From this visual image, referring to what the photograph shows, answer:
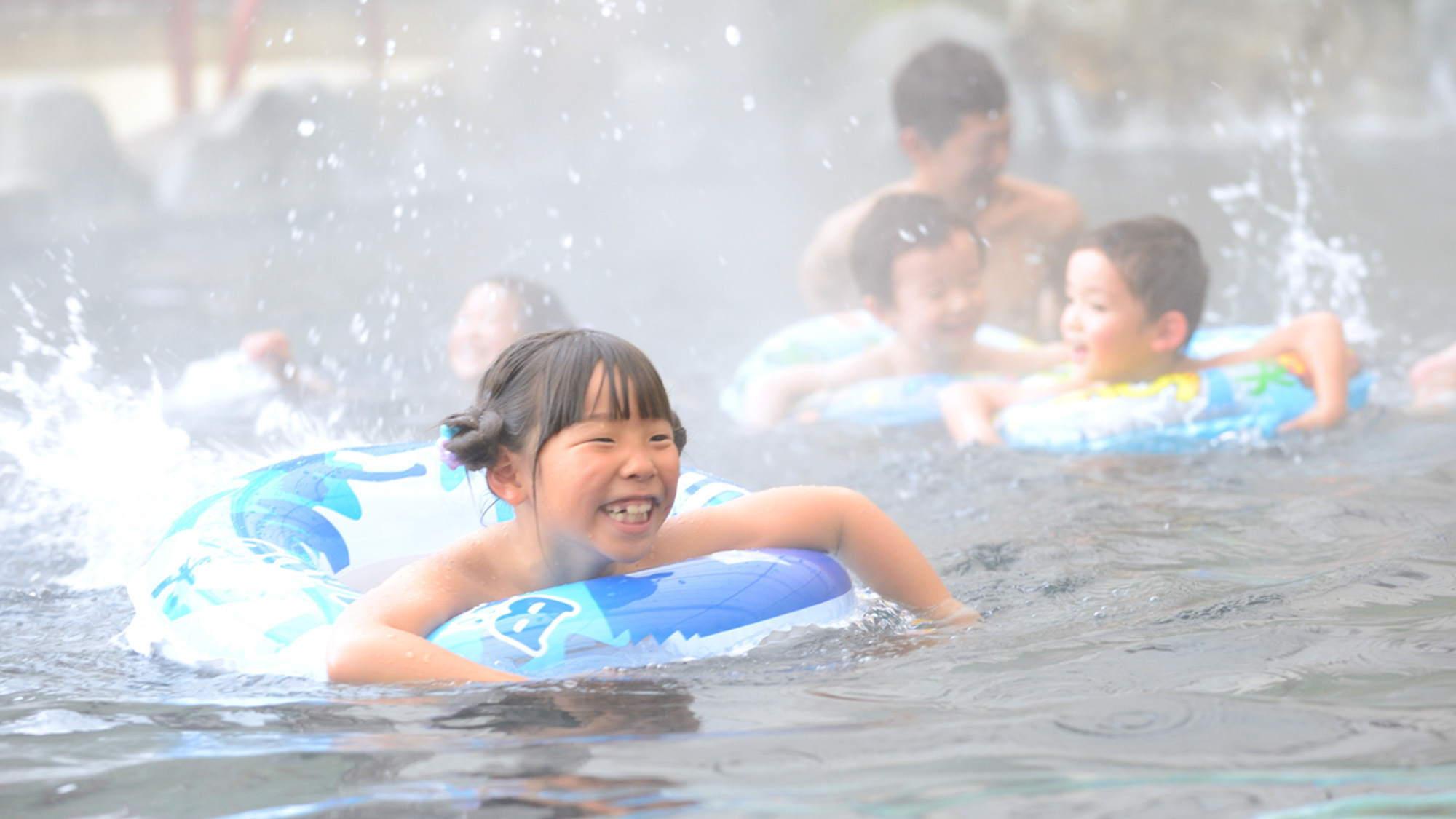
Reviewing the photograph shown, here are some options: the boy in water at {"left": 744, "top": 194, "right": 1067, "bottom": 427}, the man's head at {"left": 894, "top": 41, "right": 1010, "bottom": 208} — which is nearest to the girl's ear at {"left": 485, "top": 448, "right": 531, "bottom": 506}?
the boy in water at {"left": 744, "top": 194, "right": 1067, "bottom": 427}

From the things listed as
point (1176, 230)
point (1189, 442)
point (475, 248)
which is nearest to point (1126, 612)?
point (1189, 442)

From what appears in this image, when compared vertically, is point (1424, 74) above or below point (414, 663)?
above

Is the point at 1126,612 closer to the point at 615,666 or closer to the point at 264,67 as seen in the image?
the point at 615,666

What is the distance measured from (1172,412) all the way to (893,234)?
1.27m

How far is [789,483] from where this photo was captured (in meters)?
4.17

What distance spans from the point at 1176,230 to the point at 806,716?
2994mm

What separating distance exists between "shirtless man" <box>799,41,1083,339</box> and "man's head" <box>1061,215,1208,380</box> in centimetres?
128

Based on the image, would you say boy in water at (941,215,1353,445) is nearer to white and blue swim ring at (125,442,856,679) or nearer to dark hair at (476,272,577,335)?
dark hair at (476,272,577,335)

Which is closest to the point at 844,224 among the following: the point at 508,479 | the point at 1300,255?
the point at 508,479

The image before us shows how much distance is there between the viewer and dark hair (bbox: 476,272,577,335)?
17.0ft

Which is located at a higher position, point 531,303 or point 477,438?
point 531,303

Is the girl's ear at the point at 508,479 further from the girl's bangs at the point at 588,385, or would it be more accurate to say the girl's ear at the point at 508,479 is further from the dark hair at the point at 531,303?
the dark hair at the point at 531,303

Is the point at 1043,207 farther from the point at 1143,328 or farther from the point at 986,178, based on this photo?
the point at 1143,328

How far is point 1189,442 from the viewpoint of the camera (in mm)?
4281
